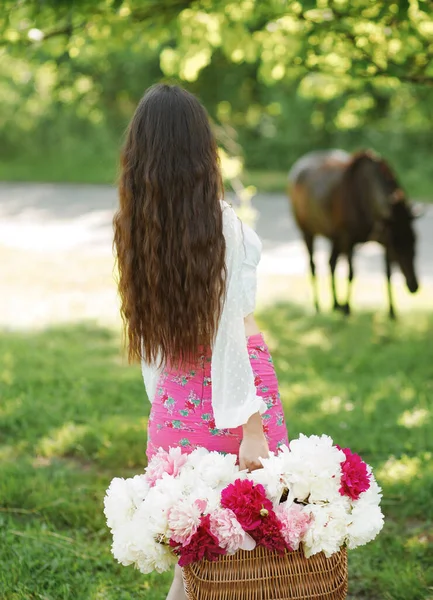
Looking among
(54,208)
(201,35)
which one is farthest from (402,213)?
(54,208)

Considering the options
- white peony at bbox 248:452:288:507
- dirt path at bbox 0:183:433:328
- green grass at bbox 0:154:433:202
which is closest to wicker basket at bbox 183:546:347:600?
white peony at bbox 248:452:288:507

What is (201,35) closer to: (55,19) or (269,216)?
(55,19)

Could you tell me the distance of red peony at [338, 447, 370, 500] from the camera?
2.51 metres

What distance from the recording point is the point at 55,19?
4.88 metres

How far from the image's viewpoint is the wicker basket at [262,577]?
2.42m

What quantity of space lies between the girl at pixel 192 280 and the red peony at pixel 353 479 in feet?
0.86

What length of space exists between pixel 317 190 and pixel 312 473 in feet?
24.1

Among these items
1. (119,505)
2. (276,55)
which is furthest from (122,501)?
(276,55)

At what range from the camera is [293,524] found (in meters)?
2.39

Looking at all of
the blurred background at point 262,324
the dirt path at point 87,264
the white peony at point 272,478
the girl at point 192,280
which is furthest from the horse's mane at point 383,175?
the white peony at point 272,478

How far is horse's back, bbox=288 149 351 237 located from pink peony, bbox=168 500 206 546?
730cm

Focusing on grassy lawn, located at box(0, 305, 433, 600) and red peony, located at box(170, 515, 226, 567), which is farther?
grassy lawn, located at box(0, 305, 433, 600)

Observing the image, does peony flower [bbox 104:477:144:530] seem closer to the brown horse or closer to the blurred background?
the blurred background

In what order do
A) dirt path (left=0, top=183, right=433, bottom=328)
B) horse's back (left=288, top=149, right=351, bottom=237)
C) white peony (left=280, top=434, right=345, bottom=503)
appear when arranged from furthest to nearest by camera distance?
1. dirt path (left=0, top=183, right=433, bottom=328)
2. horse's back (left=288, top=149, right=351, bottom=237)
3. white peony (left=280, top=434, right=345, bottom=503)
